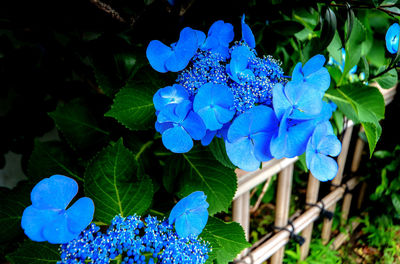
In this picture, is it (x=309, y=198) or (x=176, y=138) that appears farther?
(x=309, y=198)

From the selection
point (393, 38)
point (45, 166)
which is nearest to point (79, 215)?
point (45, 166)

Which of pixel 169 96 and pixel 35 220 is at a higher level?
pixel 169 96

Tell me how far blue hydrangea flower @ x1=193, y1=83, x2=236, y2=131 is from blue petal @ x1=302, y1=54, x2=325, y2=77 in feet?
0.37

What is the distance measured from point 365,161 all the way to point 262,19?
1539 millimetres

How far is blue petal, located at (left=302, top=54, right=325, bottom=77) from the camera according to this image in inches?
14.6

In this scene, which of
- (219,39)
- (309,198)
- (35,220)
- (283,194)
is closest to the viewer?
(35,220)

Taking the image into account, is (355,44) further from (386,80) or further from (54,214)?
(54,214)

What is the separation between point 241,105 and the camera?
0.34 meters

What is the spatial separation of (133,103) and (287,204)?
1030 millimetres

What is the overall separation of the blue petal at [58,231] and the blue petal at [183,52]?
8.2 inches

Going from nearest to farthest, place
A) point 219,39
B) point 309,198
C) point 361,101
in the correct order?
point 219,39 → point 361,101 → point 309,198

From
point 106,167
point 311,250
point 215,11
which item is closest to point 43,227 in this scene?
point 106,167

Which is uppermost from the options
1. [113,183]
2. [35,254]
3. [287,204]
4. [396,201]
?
[396,201]

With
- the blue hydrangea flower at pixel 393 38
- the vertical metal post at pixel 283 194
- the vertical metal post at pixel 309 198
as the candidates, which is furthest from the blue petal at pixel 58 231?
the vertical metal post at pixel 309 198
